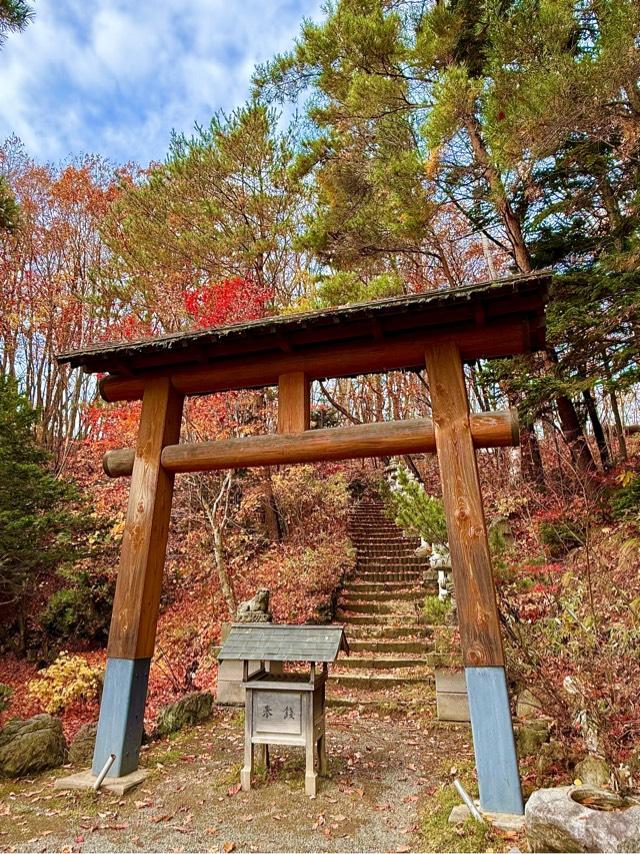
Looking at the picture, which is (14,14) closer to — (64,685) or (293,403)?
(293,403)

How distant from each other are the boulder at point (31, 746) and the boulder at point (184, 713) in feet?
3.55

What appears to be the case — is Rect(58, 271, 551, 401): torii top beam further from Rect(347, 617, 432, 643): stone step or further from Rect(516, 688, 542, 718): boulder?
Rect(347, 617, 432, 643): stone step

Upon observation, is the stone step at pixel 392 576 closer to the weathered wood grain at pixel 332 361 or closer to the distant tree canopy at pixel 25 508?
the distant tree canopy at pixel 25 508

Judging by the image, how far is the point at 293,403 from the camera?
4645 mm

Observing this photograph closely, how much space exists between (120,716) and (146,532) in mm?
1552

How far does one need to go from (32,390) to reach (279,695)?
15.2m

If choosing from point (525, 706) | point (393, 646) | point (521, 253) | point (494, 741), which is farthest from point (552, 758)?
point (521, 253)

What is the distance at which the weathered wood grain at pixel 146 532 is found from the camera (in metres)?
4.38

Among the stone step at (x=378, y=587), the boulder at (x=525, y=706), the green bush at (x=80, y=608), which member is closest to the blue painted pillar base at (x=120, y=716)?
the boulder at (x=525, y=706)

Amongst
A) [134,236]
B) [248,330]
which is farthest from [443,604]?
[134,236]

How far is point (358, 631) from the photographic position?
844cm

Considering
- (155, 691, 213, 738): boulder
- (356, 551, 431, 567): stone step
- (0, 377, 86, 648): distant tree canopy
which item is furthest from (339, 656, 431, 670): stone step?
(0, 377, 86, 648): distant tree canopy

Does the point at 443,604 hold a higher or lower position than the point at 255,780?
higher

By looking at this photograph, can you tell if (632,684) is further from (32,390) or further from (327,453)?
(32,390)
